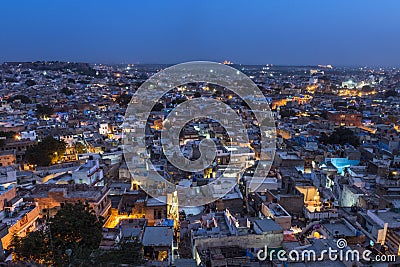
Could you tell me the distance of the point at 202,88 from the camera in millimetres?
45969

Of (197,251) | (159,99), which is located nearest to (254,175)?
(197,251)

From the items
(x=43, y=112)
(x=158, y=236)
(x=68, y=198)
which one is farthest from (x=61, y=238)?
(x=43, y=112)

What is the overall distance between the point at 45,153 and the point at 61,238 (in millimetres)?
7214

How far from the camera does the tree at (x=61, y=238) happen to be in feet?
17.5

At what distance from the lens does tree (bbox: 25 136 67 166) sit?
480 inches

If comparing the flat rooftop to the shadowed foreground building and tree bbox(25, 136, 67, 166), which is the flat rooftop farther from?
tree bbox(25, 136, 67, 166)

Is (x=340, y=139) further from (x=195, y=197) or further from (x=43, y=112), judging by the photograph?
(x=43, y=112)

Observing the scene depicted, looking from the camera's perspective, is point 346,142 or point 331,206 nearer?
point 331,206

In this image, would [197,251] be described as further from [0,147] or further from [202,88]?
[202,88]

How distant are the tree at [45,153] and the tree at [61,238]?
6.64m

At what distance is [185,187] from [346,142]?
9.39 m

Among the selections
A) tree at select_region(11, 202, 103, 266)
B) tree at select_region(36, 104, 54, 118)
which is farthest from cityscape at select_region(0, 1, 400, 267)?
tree at select_region(36, 104, 54, 118)

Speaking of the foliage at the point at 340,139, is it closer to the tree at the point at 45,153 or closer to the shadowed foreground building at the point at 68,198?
the shadowed foreground building at the point at 68,198

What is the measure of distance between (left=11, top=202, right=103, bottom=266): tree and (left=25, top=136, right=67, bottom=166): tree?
261 inches
